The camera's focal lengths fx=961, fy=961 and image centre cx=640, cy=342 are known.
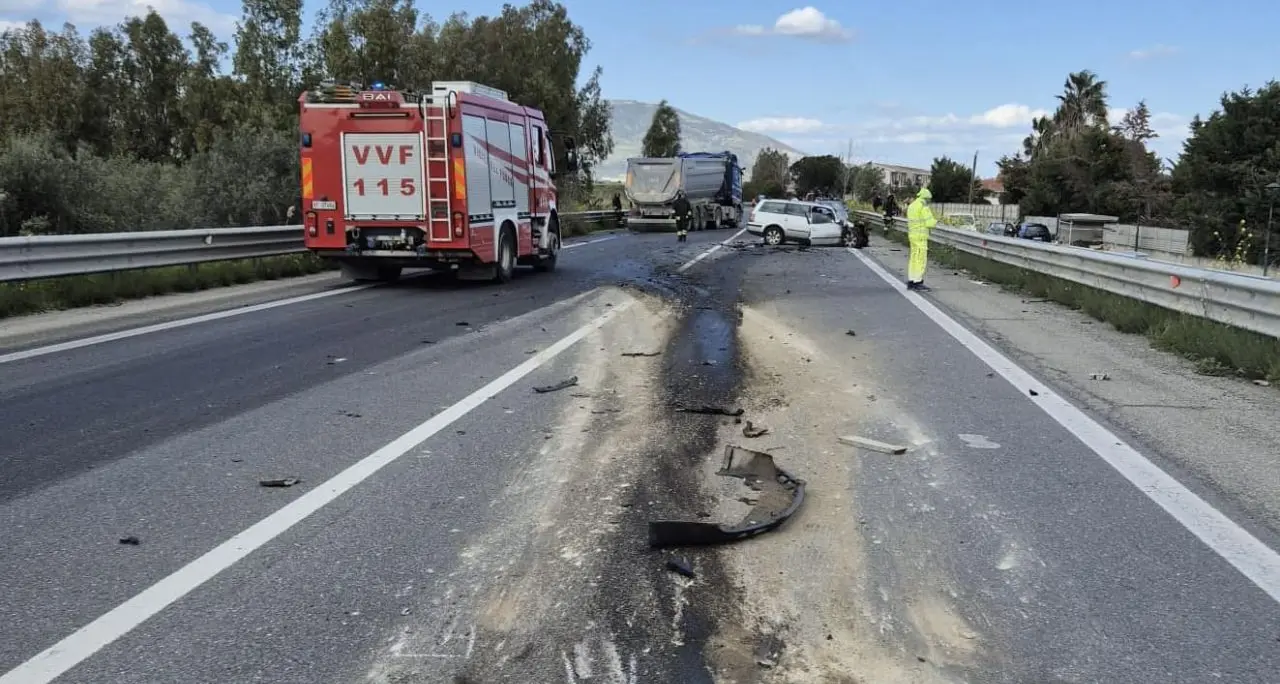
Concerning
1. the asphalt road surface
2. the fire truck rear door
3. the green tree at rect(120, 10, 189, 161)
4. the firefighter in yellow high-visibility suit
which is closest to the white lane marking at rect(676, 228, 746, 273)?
the firefighter in yellow high-visibility suit

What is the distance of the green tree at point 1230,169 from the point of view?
39062 mm

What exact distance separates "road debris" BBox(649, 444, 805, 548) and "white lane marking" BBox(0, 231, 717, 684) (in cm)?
170

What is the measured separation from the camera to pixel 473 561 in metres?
3.99

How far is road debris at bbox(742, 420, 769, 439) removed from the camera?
20.1ft

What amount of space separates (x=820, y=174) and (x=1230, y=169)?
102 metres

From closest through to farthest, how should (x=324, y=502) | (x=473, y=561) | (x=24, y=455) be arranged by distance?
(x=473, y=561) < (x=324, y=502) < (x=24, y=455)

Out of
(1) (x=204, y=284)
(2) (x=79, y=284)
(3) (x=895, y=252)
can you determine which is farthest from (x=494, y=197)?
(3) (x=895, y=252)

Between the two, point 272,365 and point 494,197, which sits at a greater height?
point 494,197

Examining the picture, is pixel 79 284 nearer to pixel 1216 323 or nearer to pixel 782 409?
pixel 782 409

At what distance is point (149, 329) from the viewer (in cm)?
1007

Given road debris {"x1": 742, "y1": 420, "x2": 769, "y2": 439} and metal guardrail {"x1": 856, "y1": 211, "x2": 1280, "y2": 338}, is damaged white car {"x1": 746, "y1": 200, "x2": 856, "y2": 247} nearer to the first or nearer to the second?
metal guardrail {"x1": 856, "y1": 211, "x2": 1280, "y2": 338}

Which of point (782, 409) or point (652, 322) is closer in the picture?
point (782, 409)

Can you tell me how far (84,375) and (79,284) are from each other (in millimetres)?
5426

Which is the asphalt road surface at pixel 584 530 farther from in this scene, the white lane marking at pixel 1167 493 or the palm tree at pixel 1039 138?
the palm tree at pixel 1039 138
